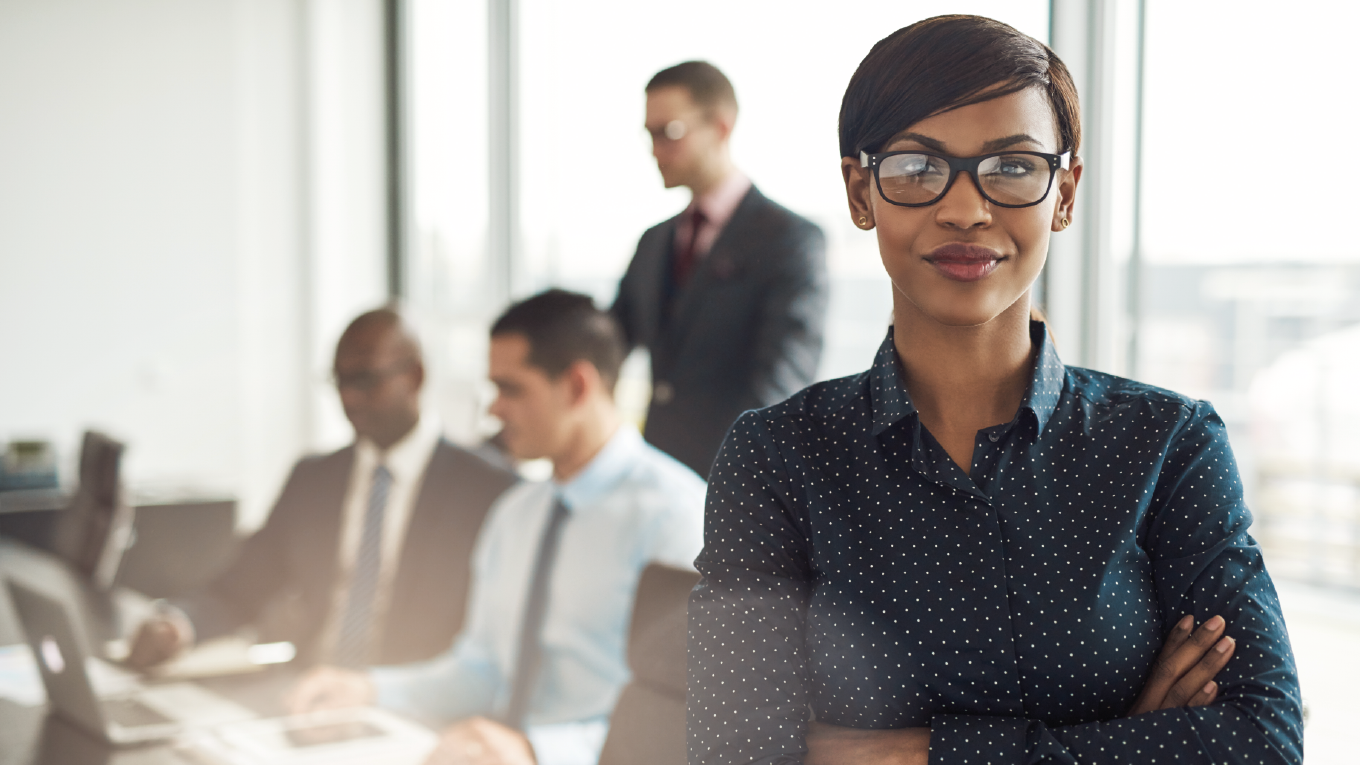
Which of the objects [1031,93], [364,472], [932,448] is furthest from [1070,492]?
[364,472]

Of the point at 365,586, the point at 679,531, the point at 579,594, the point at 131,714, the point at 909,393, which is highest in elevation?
the point at 909,393

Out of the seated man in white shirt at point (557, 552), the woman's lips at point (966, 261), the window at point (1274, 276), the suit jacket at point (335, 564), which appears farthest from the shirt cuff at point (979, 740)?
the suit jacket at point (335, 564)

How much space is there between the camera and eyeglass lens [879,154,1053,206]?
1.03m

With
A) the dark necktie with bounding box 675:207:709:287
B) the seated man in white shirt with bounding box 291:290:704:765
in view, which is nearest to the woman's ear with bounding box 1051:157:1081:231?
the seated man in white shirt with bounding box 291:290:704:765

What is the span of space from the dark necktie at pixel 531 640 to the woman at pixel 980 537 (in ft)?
3.20

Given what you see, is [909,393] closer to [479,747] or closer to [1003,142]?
[1003,142]

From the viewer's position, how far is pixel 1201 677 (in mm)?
1014

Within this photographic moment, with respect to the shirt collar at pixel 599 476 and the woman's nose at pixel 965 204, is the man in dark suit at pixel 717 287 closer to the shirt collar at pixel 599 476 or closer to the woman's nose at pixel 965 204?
the shirt collar at pixel 599 476

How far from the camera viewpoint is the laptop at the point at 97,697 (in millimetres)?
1727

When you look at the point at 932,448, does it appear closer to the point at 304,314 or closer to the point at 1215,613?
the point at 1215,613

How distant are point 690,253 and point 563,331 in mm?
473

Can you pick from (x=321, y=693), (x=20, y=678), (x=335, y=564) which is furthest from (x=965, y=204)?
(x=335, y=564)

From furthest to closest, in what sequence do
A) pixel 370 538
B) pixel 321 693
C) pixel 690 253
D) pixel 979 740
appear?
pixel 370 538, pixel 690 253, pixel 321 693, pixel 979 740

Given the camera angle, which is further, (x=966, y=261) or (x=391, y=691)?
(x=391, y=691)
